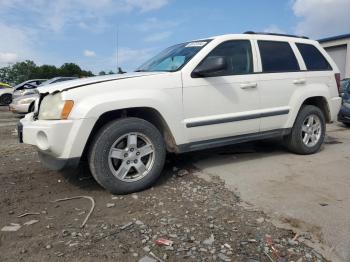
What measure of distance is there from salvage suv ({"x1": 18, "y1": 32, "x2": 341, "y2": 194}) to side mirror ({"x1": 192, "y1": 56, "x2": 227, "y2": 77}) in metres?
0.01

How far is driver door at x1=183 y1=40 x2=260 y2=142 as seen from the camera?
454 centimetres

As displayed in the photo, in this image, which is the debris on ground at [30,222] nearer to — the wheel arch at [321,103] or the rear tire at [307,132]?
the rear tire at [307,132]

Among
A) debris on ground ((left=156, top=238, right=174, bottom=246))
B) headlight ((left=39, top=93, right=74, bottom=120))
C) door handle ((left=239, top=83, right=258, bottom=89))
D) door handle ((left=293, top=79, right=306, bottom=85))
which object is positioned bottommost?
debris on ground ((left=156, top=238, right=174, bottom=246))

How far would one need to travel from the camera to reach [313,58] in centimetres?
600

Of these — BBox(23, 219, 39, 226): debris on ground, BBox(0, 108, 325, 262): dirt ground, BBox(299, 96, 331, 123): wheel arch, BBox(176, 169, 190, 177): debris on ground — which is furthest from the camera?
BBox(299, 96, 331, 123): wheel arch

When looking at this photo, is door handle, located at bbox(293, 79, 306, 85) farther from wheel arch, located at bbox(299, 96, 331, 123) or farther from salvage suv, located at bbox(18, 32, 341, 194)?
wheel arch, located at bbox(299, 96, 331, 123)

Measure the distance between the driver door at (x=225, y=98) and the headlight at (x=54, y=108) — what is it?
138 cm

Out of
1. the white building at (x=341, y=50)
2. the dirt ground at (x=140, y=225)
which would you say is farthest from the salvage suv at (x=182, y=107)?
the white building at (x=341, y=50)

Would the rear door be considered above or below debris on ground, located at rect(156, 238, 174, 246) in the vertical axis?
above

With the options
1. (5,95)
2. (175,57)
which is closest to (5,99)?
(5,95)

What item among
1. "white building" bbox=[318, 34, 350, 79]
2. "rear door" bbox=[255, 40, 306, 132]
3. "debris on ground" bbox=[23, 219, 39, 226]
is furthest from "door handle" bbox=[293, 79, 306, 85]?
"white building" bbox=[318, 34, 350, 79]

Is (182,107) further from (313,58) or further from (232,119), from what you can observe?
(313,58)

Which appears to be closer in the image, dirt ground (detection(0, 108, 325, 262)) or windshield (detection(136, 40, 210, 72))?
dirt ground (detection(0, 108, 325, 262))

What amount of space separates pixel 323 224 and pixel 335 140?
4.64 metres
